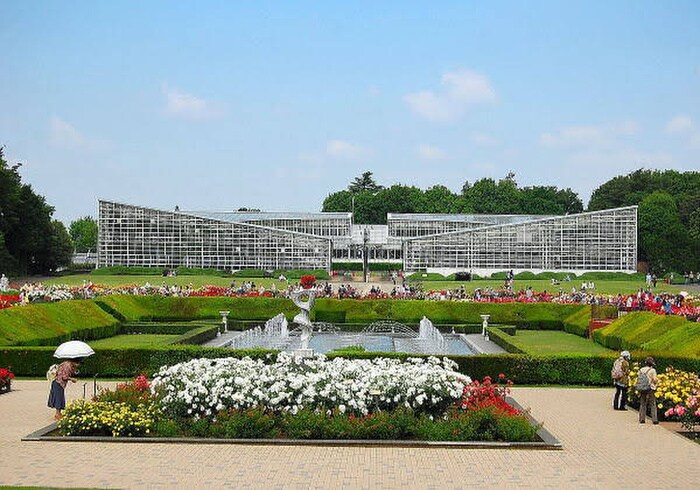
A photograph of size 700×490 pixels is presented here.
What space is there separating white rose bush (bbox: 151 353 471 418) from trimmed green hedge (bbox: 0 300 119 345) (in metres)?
13.6

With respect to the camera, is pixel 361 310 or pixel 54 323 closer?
pixel 54 323

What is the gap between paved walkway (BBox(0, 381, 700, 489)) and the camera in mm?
11922

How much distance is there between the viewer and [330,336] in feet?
123

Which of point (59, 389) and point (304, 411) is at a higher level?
point (59, 389)

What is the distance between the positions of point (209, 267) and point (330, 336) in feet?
158

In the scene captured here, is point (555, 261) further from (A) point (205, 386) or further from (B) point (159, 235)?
(A) point (205, 386)

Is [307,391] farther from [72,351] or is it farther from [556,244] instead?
[556,244]

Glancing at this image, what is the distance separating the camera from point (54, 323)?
31.4m

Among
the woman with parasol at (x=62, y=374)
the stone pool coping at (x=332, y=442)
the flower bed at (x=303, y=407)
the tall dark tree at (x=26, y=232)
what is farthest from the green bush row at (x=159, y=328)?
the tall dark tree at (x=26, y=232)

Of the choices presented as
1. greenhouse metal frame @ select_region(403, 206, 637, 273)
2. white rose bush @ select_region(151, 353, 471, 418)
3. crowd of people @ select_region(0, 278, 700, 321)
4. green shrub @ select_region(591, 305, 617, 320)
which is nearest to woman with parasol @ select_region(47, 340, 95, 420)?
white rose bush @ select_region(151, 353, 471, 418)

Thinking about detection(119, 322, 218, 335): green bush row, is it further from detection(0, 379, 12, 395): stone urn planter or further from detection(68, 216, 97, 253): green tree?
detection(68, 216, 97, 253): green tree

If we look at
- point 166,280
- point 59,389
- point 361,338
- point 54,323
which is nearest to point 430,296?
point 361,338

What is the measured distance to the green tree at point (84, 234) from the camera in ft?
485

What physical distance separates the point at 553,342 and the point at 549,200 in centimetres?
9620
